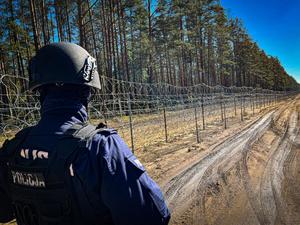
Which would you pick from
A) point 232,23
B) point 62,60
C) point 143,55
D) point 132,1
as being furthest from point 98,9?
point 232,23

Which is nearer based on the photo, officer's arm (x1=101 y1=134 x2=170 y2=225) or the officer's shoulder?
officer's arm (x1=101 y1=134 x2=170 y2=225)

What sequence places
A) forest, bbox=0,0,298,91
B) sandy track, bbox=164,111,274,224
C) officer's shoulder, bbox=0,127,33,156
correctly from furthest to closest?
forest, bbox=0,0,298,91 → sandy track, bbox=164,111,274,224 → officer's shoulder, bbox=0,127,33,156

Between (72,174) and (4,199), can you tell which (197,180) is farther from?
(72,174)

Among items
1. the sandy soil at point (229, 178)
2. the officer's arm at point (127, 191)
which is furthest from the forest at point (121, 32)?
the officer's arm at point (127, 191)

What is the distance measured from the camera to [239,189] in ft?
13.1

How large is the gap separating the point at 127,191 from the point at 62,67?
0.84 meters

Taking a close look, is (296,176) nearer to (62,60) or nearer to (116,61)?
(62,60)

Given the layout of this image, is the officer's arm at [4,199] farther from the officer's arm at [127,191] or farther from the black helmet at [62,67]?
the officer's arm at [127,191]

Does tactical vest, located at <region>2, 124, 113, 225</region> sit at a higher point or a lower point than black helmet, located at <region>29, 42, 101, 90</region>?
lower

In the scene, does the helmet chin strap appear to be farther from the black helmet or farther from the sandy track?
the sandy track

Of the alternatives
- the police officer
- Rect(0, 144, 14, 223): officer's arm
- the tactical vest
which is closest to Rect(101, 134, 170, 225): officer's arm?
the police officer

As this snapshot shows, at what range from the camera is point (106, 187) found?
3.26 ft

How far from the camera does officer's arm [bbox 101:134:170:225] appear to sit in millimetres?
989

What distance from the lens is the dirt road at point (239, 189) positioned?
10.3 ft
